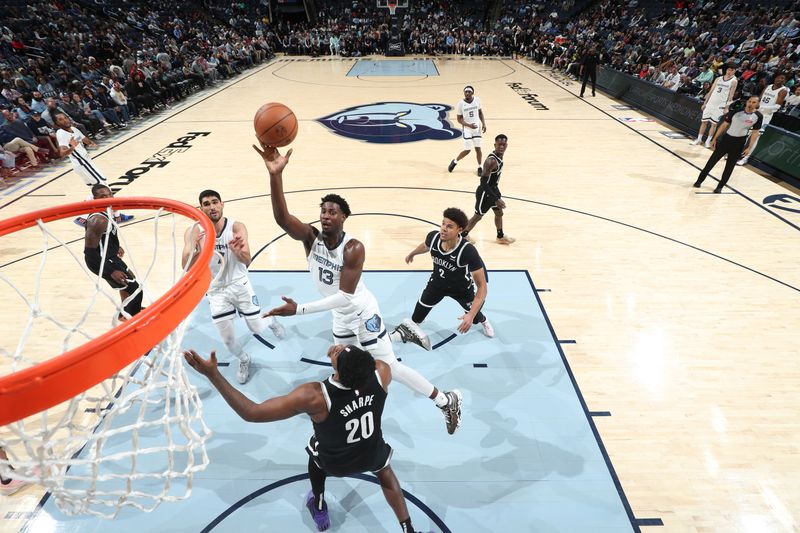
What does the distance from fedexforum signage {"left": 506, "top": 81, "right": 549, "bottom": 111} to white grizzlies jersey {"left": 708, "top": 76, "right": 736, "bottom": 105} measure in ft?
15.6

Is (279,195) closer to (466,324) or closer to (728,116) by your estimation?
(466,324)

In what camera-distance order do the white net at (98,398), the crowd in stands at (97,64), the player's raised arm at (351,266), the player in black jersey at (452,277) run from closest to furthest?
the white net at (98,398), the player's raised arm at (351,266), the player in black jersey at (452,277), the crowd in stands at (97,64)

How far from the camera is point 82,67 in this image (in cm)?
1440

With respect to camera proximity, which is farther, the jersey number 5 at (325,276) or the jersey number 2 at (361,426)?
the jersey number 5 at (325,276)

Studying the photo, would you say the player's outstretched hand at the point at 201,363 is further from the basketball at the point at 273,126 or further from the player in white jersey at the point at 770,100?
the player in white jersey at the point at 770,100

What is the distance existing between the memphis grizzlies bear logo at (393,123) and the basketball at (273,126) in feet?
24.6

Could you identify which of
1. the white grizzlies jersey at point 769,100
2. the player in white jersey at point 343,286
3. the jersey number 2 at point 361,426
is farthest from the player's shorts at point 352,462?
the white grizzlies jersey at point 769,100

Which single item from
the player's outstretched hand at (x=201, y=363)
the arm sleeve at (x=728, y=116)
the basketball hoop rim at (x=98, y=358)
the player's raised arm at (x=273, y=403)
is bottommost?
the player's raised arm at (x=273, y=403)

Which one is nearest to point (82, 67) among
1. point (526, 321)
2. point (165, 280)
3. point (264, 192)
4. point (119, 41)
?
point (119, 41)

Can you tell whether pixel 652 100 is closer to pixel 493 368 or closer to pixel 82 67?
pixel 493 368

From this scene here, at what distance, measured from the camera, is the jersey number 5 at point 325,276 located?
12.3ft

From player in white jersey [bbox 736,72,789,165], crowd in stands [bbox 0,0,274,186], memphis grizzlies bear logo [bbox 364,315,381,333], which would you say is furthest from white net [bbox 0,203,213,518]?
player in white jersey [bbox 736,72,789,165]

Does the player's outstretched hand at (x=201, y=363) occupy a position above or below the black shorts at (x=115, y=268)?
above

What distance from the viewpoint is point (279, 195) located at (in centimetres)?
332
